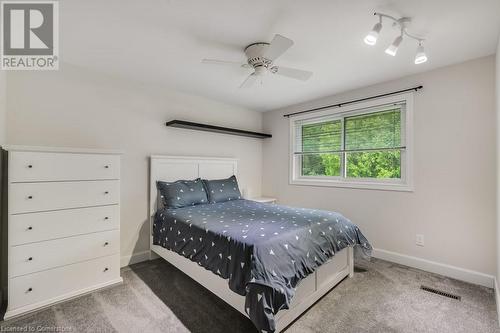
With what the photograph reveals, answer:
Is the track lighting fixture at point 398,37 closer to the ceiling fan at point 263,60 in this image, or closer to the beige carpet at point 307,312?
the ceiling fan at point 263,60

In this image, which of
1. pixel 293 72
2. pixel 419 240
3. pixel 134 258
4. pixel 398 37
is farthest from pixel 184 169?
pixel 419 240

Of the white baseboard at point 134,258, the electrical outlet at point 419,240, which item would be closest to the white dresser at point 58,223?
the white baseboard at point 134,258

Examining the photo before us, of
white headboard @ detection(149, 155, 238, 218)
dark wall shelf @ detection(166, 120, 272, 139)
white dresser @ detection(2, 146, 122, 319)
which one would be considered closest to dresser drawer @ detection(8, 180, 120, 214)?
white dresser @ detection(2, 146, 122, 319)

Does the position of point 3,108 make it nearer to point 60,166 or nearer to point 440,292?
point 60,166

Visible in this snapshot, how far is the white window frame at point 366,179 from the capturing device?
2811 millimetres

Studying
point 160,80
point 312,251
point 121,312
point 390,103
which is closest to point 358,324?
point 312,251

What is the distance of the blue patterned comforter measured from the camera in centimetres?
152

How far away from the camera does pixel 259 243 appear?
169 cm

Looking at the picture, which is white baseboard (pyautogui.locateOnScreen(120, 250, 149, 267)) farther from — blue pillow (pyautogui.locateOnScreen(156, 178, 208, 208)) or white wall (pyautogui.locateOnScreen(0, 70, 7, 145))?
white wall (pyautogui.locateOnScreen(0, 70, 7, 145))

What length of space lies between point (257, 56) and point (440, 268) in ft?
9.67

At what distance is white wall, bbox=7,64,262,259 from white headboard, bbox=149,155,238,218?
0.34 feet

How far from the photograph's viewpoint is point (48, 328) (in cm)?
173

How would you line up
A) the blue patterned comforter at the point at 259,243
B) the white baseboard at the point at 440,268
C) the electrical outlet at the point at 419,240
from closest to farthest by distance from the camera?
1. the blue patterned comforter at the point at 259,243
2. the white baseboard at the point at 440,268
3. the electrical outlet at the point at 419,240

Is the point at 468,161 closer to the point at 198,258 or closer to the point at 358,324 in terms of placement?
the point at 358,324
